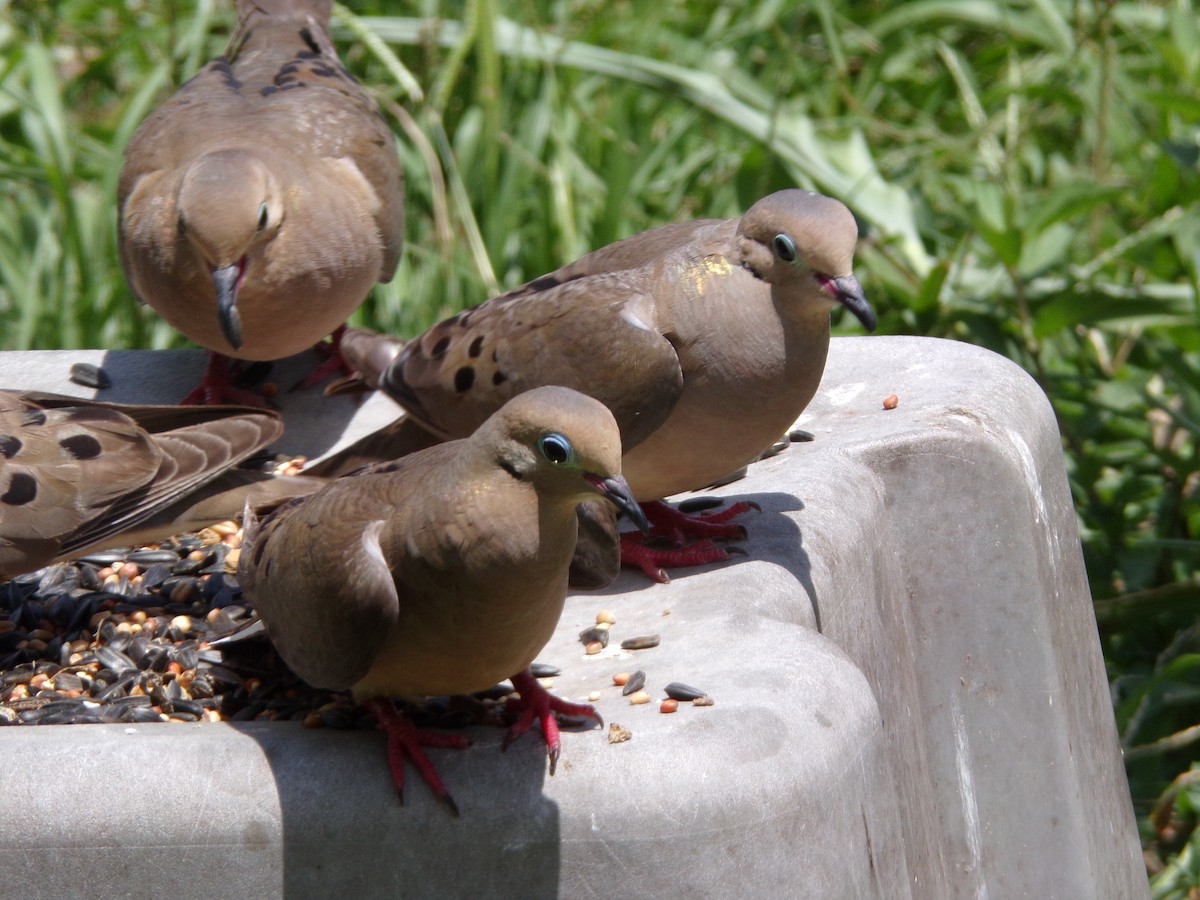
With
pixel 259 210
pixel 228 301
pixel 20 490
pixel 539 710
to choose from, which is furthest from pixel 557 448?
pixel 259 210

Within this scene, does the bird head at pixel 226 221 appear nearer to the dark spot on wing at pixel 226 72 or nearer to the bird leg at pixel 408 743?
the dark spot on wing at pixel 226 72

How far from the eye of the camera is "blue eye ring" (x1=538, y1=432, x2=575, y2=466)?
2.16 metres

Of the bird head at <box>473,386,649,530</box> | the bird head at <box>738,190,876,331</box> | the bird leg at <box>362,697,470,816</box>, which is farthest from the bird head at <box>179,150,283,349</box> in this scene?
the bird head at <box>473,386,649,530</box>

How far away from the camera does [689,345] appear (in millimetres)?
3062

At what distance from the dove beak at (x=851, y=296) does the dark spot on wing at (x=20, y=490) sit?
1.68m

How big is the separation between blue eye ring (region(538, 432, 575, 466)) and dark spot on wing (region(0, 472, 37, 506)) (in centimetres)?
142

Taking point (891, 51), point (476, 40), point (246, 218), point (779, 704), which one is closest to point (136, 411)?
point (246, 218)

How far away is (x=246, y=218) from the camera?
12.6ft

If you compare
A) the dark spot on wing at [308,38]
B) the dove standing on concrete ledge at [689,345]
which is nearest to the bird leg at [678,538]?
the dove standing on concrete ledge at [689,345]

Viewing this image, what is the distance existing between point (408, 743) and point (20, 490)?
1.24 meters

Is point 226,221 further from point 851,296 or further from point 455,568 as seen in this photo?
point 455,568

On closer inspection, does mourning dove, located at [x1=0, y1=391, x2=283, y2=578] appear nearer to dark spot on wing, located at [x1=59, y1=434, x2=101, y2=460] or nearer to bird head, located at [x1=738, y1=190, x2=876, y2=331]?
dark spot on wing, located at [x1=59, y1=434, x2=101, y2=460]

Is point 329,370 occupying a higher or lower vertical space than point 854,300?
lower

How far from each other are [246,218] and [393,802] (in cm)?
201
